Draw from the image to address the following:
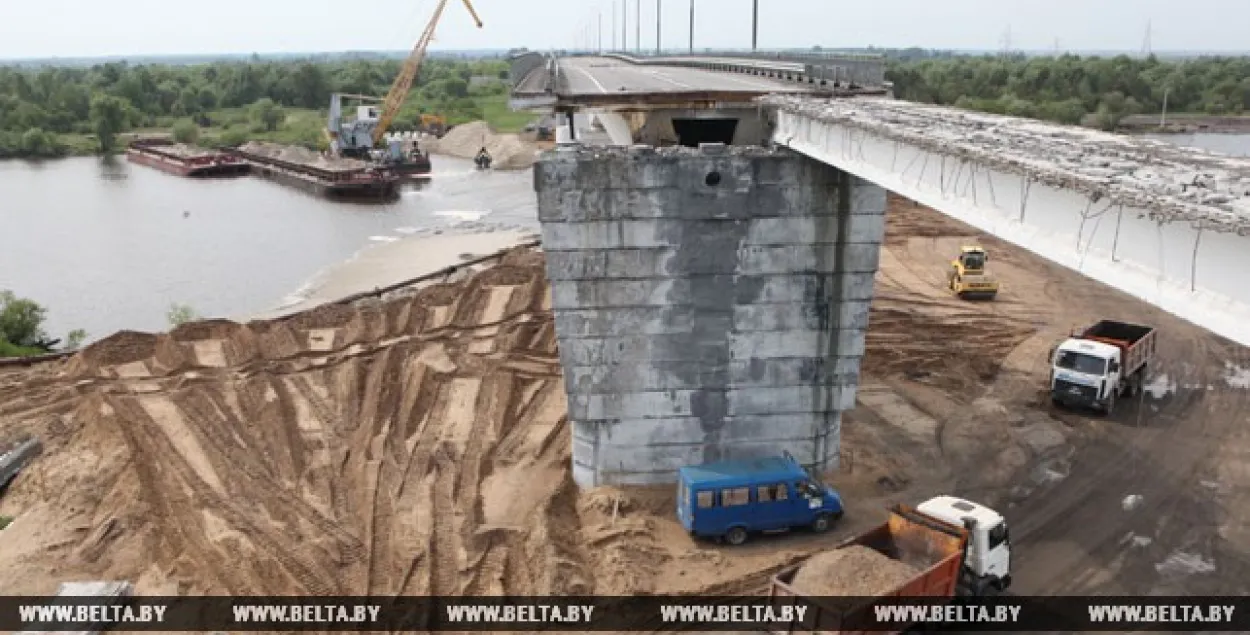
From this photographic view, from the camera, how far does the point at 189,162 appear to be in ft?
283

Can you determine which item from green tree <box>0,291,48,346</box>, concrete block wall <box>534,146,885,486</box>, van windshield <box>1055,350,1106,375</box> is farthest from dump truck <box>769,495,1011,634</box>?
green tree <box>0,291,48,346</box>

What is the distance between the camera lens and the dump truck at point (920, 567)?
1348cm

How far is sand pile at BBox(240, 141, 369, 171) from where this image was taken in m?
78.8

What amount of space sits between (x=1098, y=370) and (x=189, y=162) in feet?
273

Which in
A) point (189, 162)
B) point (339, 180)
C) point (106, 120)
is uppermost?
point (106, 120)

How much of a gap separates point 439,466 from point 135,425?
874cm

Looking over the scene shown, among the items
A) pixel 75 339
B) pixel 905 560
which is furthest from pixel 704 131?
pixel 75 339

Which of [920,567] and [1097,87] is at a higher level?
[1097,87]

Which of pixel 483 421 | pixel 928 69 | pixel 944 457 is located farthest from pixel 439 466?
pixel 928 69

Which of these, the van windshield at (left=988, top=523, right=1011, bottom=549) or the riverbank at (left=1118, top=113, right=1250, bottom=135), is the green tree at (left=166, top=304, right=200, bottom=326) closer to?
the van windshield at (left=988, top=523, right=1011, bottom=549)

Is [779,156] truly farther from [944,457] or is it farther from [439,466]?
[439,466]

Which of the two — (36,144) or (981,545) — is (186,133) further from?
(981,545)

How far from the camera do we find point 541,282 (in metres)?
36.0

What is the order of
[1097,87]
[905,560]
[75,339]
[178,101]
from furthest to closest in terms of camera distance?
[178,101] → [1097,87] → [75,339] → [905,560]
